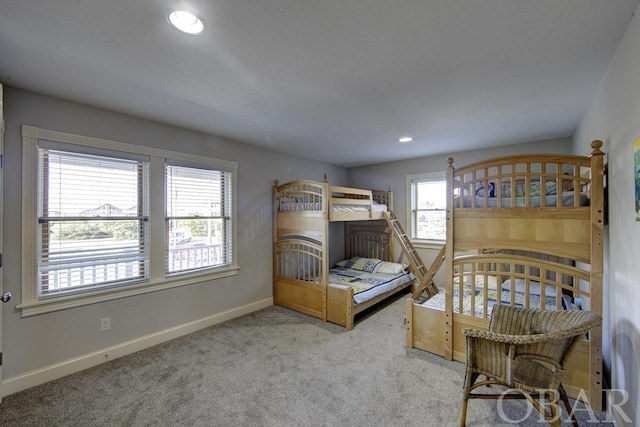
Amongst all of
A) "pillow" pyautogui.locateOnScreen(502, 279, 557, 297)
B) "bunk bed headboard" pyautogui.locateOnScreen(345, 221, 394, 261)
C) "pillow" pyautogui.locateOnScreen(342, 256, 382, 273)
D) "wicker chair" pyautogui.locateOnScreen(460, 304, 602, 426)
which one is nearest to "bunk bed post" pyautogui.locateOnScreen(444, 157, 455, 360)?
"wicker chair" pyautogui.locateOnScreen(460, 304, 602, 426)

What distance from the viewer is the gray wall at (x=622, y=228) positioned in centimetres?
148

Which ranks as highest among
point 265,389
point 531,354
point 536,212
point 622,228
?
point 536,212

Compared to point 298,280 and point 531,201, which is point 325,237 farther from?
point 531,201

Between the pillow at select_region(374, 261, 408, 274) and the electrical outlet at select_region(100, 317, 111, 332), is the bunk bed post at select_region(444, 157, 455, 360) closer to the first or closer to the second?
the pillow at select_region(374, 261, 408, 274)

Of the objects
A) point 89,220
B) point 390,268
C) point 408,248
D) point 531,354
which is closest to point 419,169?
point 408,248

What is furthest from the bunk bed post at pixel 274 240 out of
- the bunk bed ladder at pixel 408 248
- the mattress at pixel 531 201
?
the mattress at pixel 531 201

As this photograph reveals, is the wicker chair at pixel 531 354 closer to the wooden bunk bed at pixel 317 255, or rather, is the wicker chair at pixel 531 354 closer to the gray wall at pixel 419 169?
the wooden bunk bed at pixel 317 255

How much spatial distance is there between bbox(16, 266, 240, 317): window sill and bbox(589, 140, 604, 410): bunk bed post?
366 centimetres

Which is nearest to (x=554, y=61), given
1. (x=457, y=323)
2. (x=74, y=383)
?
(x=457, y=323)

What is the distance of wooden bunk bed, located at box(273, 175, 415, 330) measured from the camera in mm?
3566

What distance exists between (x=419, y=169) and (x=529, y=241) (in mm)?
2838

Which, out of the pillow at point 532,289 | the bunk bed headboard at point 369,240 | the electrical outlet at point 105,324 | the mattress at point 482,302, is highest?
the bunk bed headboard at point 369,240

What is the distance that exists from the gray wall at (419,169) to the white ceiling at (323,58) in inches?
37.1

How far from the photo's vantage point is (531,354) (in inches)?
65.1
